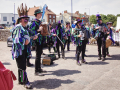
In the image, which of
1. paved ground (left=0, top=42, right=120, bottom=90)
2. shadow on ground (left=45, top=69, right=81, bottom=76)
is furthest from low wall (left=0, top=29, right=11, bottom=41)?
shadow on ground (left=45, top=69, right=81, bottom=76)

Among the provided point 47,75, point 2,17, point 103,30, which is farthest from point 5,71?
point 2,17

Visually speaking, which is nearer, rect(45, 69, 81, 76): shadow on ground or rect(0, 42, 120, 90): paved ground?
rect(0, 42, 120, 90): paved ground

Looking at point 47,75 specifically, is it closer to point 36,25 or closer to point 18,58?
point 18,58

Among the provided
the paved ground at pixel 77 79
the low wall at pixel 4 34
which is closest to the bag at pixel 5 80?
the paved ground at pixel 77 79

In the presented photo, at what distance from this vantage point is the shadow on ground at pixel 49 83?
404 centimetres

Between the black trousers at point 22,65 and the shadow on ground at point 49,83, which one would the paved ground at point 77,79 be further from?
the black trousers at point 22,65

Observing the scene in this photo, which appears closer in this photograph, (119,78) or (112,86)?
(112,86)

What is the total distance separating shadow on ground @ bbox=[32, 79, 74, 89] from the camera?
404 centimetres

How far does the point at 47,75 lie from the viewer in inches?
196

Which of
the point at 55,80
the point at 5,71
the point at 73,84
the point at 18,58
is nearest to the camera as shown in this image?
the point at 5,71

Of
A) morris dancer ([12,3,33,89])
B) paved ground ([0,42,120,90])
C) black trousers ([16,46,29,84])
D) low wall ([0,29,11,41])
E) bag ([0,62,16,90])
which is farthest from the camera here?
low wall ([0,29,11,41])

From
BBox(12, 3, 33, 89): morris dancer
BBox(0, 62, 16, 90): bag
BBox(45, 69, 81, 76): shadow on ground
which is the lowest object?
BBox(45, 69, 81, 76): shadow on ground

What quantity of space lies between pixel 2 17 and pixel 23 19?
Answer: 51841 mm

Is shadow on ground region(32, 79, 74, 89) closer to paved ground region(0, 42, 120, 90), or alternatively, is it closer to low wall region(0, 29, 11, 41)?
paved ground region(0, 42, 120, 90)
